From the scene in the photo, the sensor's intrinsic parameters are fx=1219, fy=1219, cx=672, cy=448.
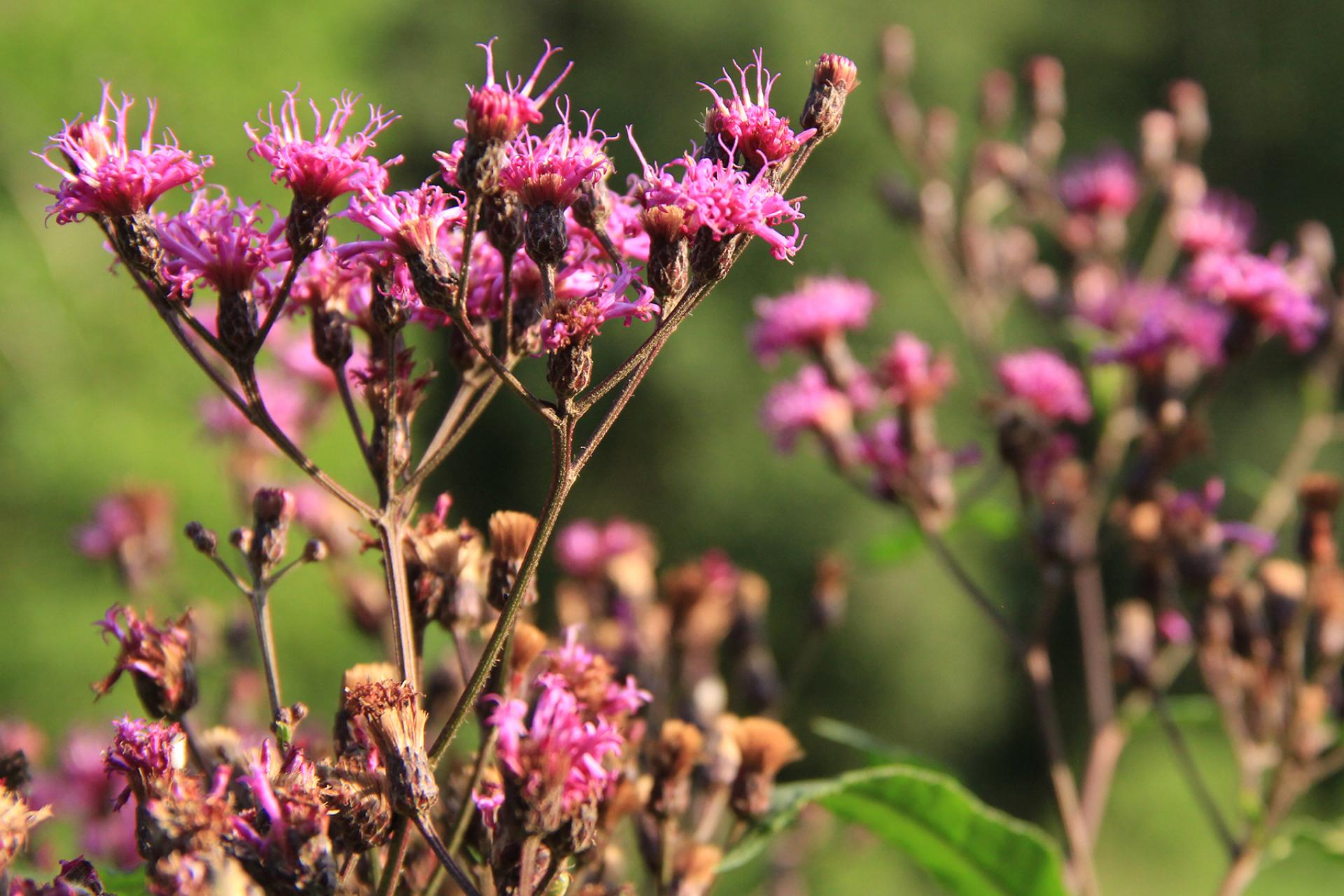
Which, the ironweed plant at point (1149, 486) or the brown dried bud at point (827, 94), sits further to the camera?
the ironweed plant at point (1149, 486)

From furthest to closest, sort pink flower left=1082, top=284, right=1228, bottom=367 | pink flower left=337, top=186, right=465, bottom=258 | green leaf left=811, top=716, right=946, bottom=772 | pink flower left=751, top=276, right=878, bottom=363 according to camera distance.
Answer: pink flower left=751, top=276, right=878, bottom=363 < pink flower left=1082, top=284, right=1228, bottom=367 < green leaf left=811, top=716, right=946, bottom=772 < pink flower left=337, top=186, right=465, bottom=258

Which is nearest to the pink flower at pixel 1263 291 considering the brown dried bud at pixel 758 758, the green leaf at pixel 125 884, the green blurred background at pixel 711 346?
the brown dried bud at pixel 758 758

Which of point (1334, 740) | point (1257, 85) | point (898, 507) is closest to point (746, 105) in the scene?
point (898, 507)

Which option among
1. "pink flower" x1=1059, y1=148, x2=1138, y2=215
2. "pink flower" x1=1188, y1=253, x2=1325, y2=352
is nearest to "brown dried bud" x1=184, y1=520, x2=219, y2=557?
"pink flower" x1=1188, y1=253, x2=1325, y2=352

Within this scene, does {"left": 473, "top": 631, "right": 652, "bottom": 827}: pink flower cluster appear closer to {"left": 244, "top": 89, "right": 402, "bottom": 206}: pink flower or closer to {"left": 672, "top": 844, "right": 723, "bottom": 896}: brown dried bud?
{"left": 672, "top": 844, "right": 723, "bottom": 896}: brown dried bud

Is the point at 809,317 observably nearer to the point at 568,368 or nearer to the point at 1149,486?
the point at 1149,486

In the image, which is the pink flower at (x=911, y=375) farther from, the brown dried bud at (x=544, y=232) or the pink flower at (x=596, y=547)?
the brown dried bud at (x=544, y=232)

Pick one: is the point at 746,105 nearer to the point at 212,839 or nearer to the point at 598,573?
the point at 212,839
